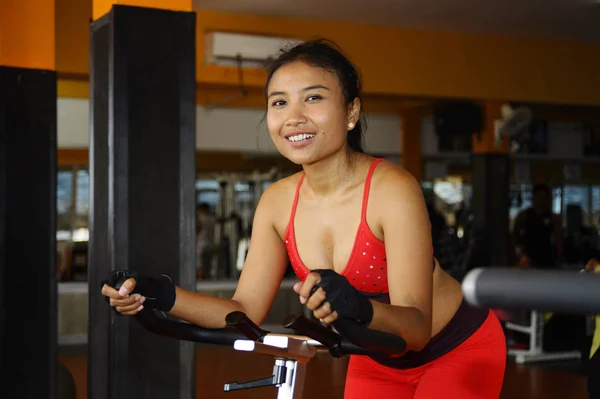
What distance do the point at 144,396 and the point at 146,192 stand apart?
0.80 meters

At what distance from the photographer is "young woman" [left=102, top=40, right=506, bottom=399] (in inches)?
60.6

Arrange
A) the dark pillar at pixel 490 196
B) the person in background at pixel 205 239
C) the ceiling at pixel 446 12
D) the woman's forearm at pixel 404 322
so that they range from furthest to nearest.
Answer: the person in background at pixel 205 239 < the dark pillar at pixel 490 196 < the ceiling at pixel 446 12 < the woman's forearm at pixel 404 322

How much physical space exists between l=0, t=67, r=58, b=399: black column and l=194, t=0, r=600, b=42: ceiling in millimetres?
2892

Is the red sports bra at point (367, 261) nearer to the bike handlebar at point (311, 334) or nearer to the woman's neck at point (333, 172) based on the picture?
the woman's neck at point (333, 172)

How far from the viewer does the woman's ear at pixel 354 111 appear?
67.7 inches

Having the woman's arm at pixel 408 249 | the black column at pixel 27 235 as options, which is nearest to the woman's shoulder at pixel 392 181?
the woman's arm at pixel 408 249

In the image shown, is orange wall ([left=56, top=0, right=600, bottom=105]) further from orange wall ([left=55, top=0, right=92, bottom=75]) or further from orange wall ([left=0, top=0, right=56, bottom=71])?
orange wall ([left=0, top=0, right=56, bottom=71])

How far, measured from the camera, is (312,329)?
45.0 inches

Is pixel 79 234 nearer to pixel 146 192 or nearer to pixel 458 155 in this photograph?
pixel 458 155

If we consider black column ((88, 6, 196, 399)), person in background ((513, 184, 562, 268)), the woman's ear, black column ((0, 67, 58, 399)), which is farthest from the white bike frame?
person in background ((513, 184, 562, 268))

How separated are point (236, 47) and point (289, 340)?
20.0ft

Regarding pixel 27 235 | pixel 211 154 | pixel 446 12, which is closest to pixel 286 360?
pixel 27 235

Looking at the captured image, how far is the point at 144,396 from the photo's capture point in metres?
3.25

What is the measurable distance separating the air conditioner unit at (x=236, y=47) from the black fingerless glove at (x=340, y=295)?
6.15m
